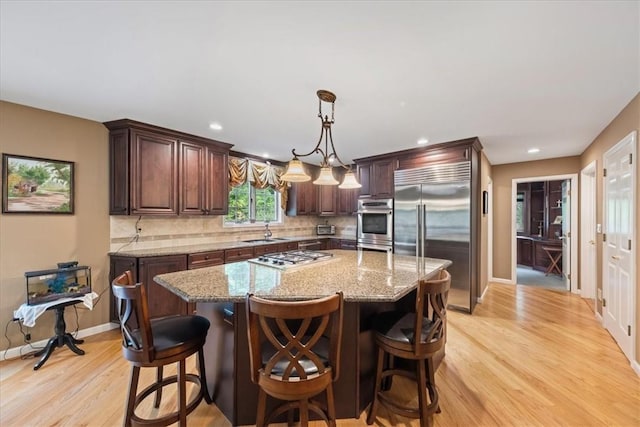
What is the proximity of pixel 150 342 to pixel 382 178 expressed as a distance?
408 cm

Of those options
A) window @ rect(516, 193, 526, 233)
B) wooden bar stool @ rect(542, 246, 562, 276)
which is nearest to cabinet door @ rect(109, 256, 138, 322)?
wooden bar stool @ rect(542, 246, 562, 276)

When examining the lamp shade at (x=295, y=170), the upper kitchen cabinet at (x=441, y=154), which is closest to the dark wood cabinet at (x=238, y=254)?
the lamp shade at (x=295, y=170)

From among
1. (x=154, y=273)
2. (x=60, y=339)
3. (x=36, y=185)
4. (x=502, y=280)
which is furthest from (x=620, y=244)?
(x=36, y=185)

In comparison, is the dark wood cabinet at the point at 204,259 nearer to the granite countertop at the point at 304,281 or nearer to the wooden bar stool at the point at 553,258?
the granite countertop at the point at 304,281

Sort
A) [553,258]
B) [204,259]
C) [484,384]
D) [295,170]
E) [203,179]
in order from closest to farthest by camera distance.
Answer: [484,384] → [295,170] → [204,259] → [203,179] → [553,258]

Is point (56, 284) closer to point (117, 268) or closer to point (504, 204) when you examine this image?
point (117, 268)

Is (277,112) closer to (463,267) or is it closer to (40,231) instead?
(40,231)

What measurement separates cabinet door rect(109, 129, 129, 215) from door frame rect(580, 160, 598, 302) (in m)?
6.45

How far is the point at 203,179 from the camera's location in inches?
156

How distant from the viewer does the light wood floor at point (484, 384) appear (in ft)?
6.15

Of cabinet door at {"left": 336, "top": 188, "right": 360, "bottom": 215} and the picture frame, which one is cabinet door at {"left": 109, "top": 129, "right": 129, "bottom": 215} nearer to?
the picture frame

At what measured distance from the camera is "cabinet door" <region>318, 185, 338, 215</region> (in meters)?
5.84

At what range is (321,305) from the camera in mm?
1306

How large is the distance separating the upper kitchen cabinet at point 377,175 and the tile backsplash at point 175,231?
175 cm
